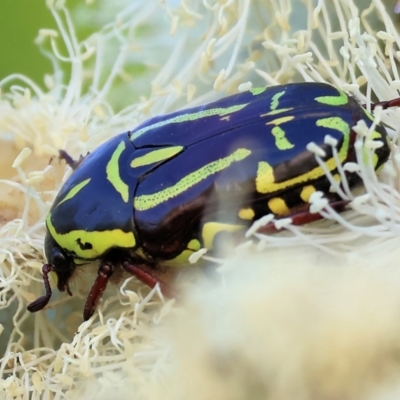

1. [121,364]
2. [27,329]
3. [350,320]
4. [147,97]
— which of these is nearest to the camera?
[350,320]

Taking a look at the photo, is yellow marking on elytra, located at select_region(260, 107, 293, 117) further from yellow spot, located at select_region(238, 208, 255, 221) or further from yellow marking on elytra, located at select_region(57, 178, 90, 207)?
yellow marking on elytra, located at select_region(57, 178, 90, 207)

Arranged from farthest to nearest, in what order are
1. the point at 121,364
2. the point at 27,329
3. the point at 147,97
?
the point at 147,97 < the point at 27,329 < the point at 121,364

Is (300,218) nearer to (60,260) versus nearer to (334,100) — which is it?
(334,100)

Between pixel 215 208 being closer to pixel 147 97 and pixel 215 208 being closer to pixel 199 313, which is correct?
pixel 199 313

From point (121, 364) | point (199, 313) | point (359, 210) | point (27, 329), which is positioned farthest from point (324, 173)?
point (27, 329)

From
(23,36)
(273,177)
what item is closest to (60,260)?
(273,177)

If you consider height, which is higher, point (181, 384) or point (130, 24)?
point (130, 24)

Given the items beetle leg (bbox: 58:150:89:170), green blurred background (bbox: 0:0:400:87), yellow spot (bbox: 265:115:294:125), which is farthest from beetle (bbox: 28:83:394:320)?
green blurred background (bbox: 0:0:400:87)
